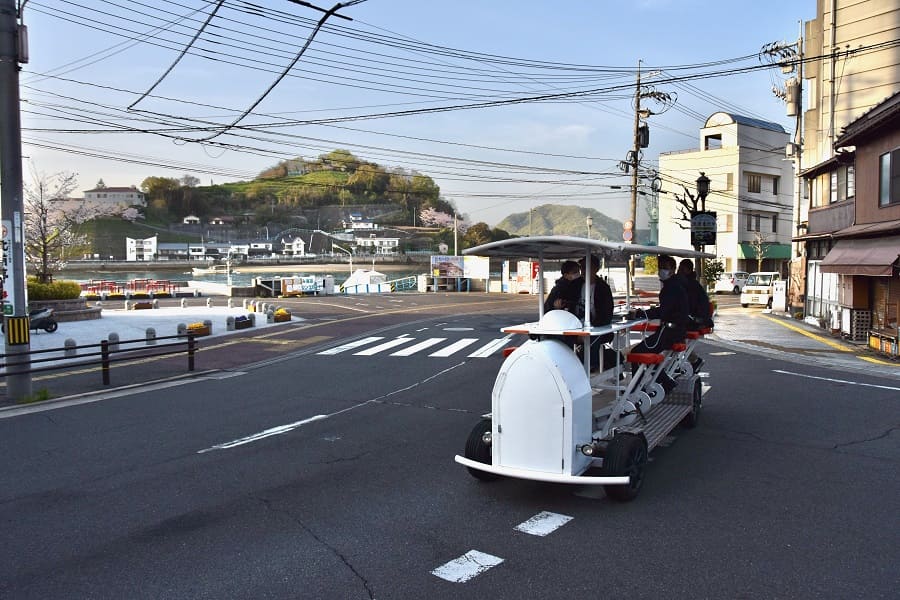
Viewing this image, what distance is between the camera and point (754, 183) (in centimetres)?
6669

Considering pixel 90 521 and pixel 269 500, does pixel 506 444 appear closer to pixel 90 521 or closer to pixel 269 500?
pixel 269 500

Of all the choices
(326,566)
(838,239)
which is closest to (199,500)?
(326,566)

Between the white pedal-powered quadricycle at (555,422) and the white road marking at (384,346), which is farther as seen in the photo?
the white road marking at (384,346)

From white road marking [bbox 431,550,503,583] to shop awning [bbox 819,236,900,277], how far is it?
15.6 meters

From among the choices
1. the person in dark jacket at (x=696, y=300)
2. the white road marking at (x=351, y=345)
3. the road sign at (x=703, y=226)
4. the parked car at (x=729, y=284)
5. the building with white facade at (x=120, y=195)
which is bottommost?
the white road marking at (x=351, y=345)

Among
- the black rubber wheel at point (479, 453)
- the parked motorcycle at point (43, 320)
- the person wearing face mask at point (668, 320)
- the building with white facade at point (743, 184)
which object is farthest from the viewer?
the building with white facade at point (743, 184)

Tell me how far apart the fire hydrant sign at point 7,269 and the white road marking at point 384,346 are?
8729 millimetres

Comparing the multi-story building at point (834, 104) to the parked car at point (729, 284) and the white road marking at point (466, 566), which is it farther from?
the parked car at point (729, 284)

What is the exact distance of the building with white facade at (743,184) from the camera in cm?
6538

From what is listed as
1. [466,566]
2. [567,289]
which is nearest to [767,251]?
[567,289]

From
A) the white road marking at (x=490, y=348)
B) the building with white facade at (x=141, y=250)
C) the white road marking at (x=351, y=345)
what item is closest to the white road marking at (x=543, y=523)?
the white road marking at (x=490, y=348)

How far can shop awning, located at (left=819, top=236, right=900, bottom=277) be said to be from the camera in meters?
16.2

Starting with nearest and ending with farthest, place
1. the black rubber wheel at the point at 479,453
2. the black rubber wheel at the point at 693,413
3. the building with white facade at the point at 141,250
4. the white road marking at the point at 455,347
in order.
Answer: the black rubber wheel at the point at 479,453, the black rubber wheel at the point at 693,413, the white road marking at the point at 455,347, the building with white facade at the point at 141,250

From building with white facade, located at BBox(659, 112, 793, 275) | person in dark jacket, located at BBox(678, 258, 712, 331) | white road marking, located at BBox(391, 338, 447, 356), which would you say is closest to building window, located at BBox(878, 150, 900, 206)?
person in dark jacket, located at BBox(678, 258, 712, 331)
